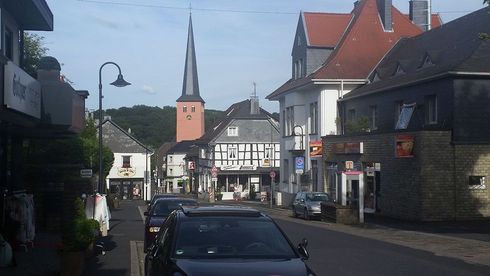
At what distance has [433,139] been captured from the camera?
113ft

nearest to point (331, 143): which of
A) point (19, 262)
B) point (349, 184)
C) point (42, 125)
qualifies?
point (349, 184)

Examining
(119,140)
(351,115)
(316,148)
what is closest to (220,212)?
(316,148)

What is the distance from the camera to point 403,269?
16.3 metres

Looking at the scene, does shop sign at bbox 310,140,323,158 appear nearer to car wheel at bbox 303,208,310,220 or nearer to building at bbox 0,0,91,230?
car wheel at bbox 303,208,310,220

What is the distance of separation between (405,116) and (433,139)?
5.35m

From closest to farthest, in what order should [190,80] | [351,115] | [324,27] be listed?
1. [351,115]
2. [324,27]
3. [190,80]

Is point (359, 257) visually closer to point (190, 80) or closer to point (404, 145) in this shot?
point (404, 145)

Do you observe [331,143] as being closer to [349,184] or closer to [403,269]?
[349,184]

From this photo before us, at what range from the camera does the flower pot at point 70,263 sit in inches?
528

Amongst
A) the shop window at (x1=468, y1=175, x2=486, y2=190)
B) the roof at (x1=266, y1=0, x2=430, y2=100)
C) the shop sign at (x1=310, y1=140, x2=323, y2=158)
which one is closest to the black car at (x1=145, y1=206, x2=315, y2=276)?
the shop window at (x1=468, y1=175, x2=486, y2=190)

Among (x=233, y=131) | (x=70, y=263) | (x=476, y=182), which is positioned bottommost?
(x=70, y=263)

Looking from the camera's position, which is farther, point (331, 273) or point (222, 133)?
point (222, 133)

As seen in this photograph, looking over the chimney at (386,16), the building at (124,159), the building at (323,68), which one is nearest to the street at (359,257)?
the building at (323,68)

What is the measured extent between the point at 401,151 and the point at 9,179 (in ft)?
61.4
